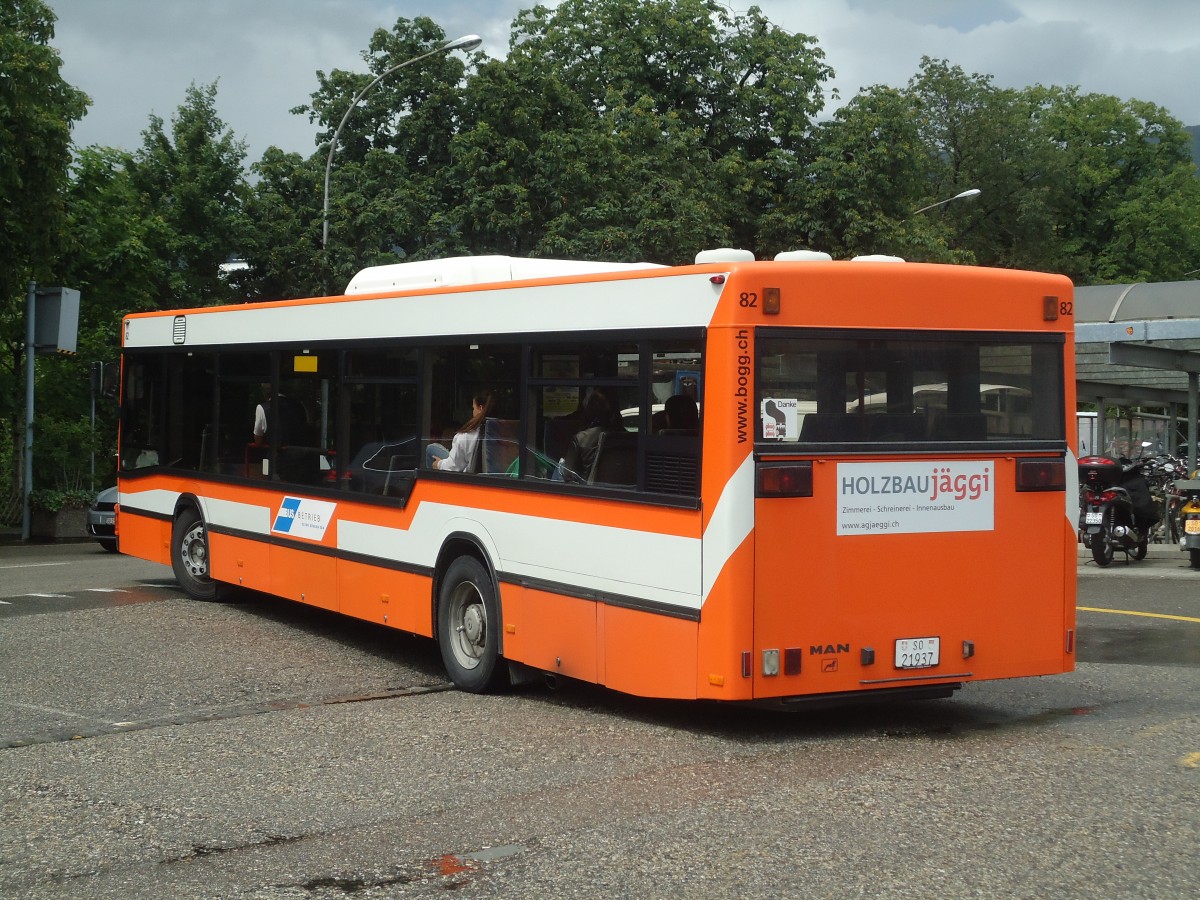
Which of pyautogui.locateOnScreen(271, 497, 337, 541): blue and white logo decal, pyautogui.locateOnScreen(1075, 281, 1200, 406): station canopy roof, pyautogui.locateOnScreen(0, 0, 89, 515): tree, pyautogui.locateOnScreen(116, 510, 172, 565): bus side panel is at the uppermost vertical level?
pyautogui.locateOnScreen(0, 0, 89, 515): tree

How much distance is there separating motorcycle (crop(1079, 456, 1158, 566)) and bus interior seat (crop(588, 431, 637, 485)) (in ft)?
38.4

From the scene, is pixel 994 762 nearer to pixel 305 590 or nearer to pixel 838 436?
pixel 838 436

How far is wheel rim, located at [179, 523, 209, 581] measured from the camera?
14.0 metres

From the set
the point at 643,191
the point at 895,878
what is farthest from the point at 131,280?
the point at 895,878

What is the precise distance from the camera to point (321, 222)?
29.2 m

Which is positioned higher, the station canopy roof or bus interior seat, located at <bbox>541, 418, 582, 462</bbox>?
the station canopy roof

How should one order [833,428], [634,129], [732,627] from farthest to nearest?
[634,129], [833,428], [732,627]

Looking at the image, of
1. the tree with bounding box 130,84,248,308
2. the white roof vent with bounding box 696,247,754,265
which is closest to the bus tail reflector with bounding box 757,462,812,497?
the white roof vent with bounding box 696,247,754,265

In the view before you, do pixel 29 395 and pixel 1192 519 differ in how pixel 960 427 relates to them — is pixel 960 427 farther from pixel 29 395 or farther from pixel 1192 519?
pixel 29 395

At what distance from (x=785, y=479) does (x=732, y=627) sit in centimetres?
83

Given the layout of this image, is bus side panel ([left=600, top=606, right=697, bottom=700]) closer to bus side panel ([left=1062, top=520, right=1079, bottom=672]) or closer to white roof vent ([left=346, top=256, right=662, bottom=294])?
bus side panel ([left=1062, top=520, right=1079, bottom=672])

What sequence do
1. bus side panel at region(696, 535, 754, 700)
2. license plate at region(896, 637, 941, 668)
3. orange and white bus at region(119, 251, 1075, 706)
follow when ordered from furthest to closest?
license plate at region(896, 637, 941, 668) < orange and white bus at region(119, 251, 1075, 706) < bus side panel at region(696, 535, 754, 700)

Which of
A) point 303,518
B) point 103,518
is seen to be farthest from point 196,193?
point 303,518

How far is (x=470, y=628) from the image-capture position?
9.75m
